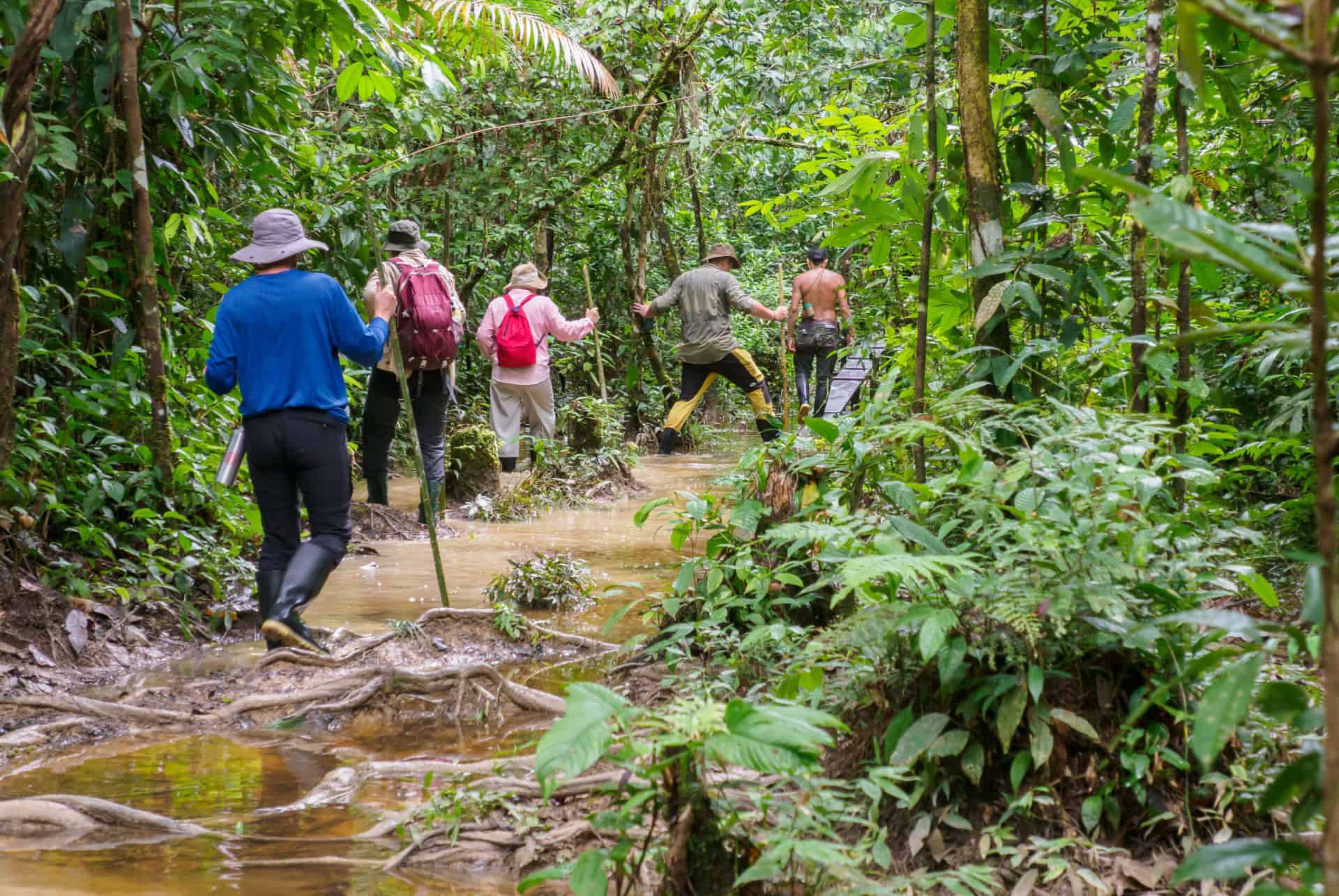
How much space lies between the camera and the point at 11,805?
3.45 meters

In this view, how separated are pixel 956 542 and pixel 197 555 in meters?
4.41

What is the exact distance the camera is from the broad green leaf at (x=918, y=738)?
296 centimetres

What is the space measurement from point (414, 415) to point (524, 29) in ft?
14.0

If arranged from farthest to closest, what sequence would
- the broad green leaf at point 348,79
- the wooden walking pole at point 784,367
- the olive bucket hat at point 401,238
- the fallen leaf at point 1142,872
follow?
the wooden walking pole at point 784,367 < the olive bucket hat at point 401,238 < the broad green leaf at point 348,79 < the fallen leaf at point 1142,872

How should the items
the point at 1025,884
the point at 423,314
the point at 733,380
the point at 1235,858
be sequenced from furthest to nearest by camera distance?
the point at 733,380, the point at 423,314, the point at 1025,884, the point at 1235,858

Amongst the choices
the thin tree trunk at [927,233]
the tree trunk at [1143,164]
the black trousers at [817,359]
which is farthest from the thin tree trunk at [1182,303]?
the black trousers at [817,359]

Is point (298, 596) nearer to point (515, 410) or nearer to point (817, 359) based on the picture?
point (515, 410)

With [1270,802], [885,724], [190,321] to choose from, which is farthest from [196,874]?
[190,321]

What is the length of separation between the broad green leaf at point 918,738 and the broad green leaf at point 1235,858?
4.61 feet

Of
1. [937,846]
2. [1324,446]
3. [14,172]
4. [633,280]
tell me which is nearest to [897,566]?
[937,846]

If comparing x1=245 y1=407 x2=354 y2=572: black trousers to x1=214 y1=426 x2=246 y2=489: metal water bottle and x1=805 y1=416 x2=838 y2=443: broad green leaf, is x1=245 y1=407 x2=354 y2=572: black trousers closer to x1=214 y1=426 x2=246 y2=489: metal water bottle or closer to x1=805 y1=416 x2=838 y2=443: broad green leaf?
x1=214 y1=426 x2=246 y2=489: metal water bottle

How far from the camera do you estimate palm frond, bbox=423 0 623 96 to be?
10.2 m

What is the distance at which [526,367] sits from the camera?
1061 cm

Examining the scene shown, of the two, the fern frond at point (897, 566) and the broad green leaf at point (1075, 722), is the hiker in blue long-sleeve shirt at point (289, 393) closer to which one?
the fern frond at point (897, 566)
